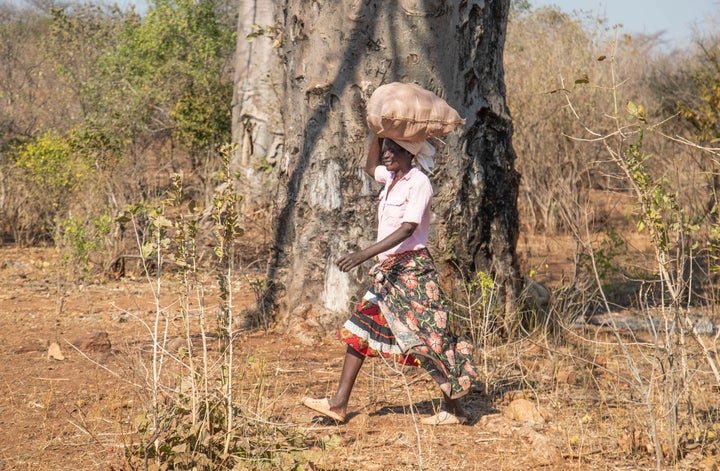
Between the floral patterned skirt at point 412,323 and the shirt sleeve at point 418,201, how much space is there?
0.23 m

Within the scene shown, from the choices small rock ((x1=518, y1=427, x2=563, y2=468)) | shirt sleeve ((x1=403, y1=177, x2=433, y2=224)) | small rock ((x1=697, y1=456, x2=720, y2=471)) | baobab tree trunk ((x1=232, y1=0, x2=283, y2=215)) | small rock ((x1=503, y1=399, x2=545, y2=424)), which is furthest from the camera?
baobab tree trunk ((x1=232, y1=0, x2=283, y2=215))

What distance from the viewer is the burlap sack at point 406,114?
359 centimetres

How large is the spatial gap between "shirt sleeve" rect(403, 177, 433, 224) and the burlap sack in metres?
0.21

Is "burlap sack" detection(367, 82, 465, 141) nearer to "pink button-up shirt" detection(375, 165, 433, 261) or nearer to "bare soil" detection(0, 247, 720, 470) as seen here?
"pink button-up shirt" detection(375, 165, 433, 261)

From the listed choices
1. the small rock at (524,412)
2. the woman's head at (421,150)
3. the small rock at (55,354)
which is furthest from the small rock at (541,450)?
the small rock at (55,354)

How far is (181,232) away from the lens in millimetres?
2939

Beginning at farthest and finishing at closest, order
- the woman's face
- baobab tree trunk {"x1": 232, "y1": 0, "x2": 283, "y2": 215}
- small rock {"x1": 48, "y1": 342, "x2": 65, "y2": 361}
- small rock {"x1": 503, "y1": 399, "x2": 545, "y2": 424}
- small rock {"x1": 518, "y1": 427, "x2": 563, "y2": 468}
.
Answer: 1. baobab tree trunk {"x1": 232, "y1": 0, "x2": 283, "y2": 215}
2. small rock {"x1": 48, "y1": 342, "x2": 65, "y2": 361}
3. small rock {"x1": 503, "y1": 399, "x2": 545, "y2": 424}
4. the woman's face
5. small rock {"x1": 518, "y1": 427, "x2": 563, "y2": 468}

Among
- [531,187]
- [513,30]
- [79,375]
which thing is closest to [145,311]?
[79,375]

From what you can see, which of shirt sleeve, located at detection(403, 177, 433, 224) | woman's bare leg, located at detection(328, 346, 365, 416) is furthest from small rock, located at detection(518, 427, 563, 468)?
shirt sleeve, located at detection(403, 177, 433, 224)

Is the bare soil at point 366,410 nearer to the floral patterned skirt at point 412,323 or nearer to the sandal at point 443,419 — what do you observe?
the sandal at point 443,419

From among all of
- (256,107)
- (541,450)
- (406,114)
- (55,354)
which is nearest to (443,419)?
(541,450)

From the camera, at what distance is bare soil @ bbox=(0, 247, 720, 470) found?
11.0ft

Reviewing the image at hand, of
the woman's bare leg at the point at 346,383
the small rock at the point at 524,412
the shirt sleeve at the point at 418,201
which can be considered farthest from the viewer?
the small rock at the point at 524,412

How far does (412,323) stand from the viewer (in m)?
3.71
